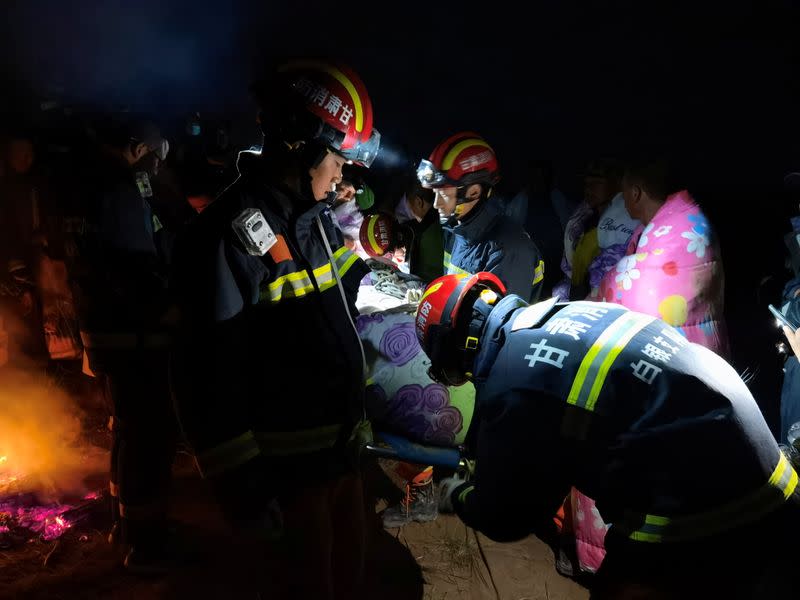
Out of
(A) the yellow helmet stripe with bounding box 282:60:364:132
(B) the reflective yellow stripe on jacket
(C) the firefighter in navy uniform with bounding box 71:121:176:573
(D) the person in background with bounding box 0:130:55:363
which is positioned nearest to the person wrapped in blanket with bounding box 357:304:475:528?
(B) the reflective yellow stripe on jacket

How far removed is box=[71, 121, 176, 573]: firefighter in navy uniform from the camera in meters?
3.11

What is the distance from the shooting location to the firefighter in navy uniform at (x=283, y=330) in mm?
1859

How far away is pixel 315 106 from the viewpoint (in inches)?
82.6

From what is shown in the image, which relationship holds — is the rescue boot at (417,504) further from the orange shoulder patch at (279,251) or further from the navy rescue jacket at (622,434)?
the orange shoulder patch at (279,251)

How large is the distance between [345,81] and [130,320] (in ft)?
7.12

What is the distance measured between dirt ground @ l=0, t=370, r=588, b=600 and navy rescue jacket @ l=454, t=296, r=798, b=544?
1.85 m

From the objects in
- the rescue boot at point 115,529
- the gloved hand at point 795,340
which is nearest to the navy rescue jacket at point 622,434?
the gloved hand at point 795,340

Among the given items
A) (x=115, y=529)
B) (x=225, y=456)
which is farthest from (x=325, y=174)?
(x=115, y=529)

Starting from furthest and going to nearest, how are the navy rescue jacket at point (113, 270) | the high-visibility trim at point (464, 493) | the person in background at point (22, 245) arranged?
the person in background at point (22, 245) → the navy rescue jacket at point (113, 270) → the high-visibility trim at point (464, 493)

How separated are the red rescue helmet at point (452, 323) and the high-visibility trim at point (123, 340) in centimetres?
200

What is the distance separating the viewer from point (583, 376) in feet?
5.30

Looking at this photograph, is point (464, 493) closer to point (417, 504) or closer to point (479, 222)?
point (417, 504)

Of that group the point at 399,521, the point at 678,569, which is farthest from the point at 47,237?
the point at 678,569

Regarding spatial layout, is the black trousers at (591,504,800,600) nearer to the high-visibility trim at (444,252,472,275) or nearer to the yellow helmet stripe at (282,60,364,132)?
the yellow helmet stripe at (282,60,364,132)
